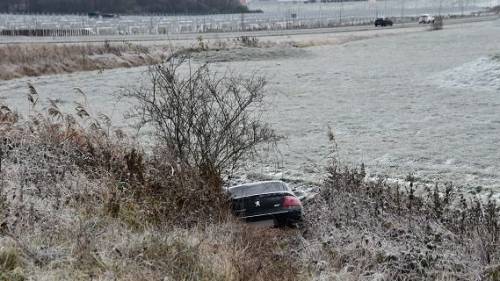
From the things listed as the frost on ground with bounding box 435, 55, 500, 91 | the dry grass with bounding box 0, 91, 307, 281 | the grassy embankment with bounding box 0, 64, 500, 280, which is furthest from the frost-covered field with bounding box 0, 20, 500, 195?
the dry grass with bounding box 0, 91, 307, 281

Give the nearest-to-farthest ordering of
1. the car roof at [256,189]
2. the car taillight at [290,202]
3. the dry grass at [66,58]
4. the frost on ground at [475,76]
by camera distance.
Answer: the car taillight at [290,202] < the car roof at [256,189] < the frost on ground at [475,76] < the dry grass at [66,58]

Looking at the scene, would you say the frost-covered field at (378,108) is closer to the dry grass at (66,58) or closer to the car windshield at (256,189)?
the dry grass at (66,58)

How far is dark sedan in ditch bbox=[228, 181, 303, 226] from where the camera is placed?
778 cm

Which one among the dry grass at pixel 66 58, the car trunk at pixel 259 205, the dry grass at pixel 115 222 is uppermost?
the dry grass at pixel 66 58

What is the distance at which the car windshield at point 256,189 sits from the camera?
835 cm

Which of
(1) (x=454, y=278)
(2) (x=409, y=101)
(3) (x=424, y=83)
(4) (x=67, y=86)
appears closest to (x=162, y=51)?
(4) (x=67, y=86)

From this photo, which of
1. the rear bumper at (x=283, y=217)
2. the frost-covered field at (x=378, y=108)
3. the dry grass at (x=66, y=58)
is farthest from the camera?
the dry grass at (x=66, y=58)

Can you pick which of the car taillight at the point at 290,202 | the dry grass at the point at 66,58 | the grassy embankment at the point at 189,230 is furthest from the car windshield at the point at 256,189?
the dry grass at the point at 66,58

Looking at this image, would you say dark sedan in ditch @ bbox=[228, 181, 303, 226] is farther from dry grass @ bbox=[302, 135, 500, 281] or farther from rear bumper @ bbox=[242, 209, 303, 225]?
dry grass @ bbox=[302, 135, 500, 281]

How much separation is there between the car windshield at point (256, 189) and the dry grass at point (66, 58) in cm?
2493

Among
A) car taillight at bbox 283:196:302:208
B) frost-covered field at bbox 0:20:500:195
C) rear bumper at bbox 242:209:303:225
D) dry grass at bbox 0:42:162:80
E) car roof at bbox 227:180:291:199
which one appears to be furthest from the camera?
dry grass at bbox 0:42:162:80

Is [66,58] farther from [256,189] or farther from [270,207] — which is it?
[270,207]

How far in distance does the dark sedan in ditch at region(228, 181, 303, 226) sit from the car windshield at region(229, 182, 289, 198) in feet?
0.23

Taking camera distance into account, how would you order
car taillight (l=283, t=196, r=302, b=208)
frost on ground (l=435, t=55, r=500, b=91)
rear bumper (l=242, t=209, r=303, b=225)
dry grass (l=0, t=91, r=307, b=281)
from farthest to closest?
frost on ground (l=435, t=55, r=500, b=91) → car taillight (l=283, t=196, r=302, b=208) → rear bumper (l=242, t=209, r=303, b=225) → dry grass (l=0, t=91, r=307, b=281)
